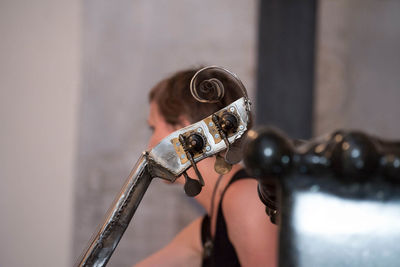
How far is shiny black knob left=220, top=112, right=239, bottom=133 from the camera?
2.10 ft

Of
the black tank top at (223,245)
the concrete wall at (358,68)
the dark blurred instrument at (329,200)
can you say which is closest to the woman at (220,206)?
the black tank top at (223,245)

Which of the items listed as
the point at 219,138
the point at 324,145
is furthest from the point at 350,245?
the point at 219,138

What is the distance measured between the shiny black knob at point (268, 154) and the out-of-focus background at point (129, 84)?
1.41 m

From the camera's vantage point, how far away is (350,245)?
327 mm

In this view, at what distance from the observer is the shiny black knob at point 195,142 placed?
648 mm

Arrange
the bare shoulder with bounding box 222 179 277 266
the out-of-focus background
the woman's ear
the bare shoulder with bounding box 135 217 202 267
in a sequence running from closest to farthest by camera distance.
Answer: the bare shoulder with bounding box 222 179 277 266
the woman's ear
the bare shoulder with bounding box 135 217 202 267
the out-of-focus background

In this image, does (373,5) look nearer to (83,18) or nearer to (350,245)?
(83,18)

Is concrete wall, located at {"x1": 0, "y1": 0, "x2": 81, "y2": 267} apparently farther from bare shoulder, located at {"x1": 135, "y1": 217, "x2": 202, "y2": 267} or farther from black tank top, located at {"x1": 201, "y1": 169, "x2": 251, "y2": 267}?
black tank top, located at {"x1": 201, "y1": 169, "x2": 251, "y2": 267}

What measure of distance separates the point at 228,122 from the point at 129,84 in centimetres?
132

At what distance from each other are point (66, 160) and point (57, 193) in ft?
0.49

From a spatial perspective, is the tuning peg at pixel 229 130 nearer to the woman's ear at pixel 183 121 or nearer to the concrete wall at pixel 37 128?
the woman's ear at pixel 183 121

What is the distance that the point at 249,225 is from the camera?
899 mm

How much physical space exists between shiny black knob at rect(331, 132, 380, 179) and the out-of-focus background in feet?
4.65

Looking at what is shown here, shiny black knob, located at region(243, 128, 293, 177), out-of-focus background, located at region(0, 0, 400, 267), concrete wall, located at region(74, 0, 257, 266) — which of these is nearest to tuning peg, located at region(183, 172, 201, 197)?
shiny black knob, located at region(243, 128, 293, 177)
